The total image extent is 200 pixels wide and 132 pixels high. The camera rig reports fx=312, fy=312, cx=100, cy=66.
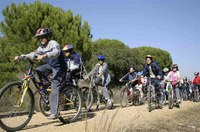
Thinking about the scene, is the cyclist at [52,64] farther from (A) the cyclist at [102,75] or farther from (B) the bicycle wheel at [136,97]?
(B) the bicycle wheel at [136,97]

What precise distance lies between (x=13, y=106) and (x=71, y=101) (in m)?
1.52

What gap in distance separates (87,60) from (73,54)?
17.2 m

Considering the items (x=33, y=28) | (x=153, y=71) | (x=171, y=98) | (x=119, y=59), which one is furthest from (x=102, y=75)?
(x=119, y=59)

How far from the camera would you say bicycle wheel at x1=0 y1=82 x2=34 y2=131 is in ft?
16.9

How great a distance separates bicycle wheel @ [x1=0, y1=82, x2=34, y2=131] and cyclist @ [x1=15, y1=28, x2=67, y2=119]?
0.44 metres

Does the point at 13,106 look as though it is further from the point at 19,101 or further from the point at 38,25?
the point at 38,25

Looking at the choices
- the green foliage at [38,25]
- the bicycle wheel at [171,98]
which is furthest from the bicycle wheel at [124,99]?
the green foliage at [38,25]

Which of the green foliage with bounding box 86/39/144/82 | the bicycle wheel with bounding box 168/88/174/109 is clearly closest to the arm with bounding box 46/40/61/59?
the bicycle wheel with bounding box 168/88/174/109

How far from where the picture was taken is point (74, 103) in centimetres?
669

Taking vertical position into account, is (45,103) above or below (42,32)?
below

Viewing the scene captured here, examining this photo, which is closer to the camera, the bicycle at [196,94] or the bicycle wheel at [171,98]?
the bicycle wheel at [171,98]

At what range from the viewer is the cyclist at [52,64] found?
5730 millimetres

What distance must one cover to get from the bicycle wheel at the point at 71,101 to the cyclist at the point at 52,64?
0.52 m

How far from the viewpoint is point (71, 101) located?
21.7ft
